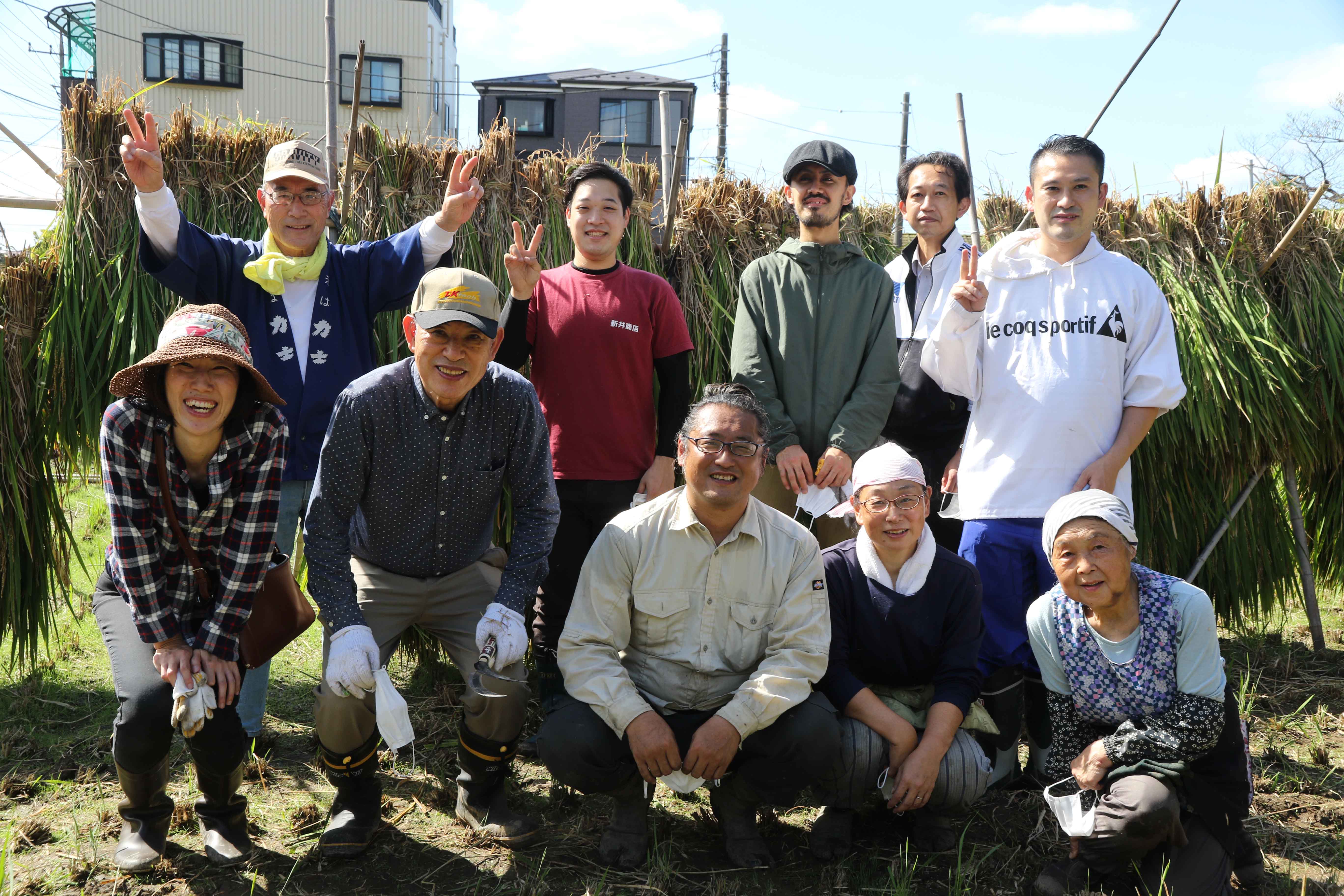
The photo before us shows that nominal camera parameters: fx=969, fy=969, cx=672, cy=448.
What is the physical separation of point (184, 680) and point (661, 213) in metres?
3.04

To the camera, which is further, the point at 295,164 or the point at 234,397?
the point at 295,164

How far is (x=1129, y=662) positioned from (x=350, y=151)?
138 inches

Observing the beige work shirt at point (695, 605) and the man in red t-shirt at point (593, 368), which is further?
the man in red t-shirt at point (593, 368)

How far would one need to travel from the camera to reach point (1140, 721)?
262cm

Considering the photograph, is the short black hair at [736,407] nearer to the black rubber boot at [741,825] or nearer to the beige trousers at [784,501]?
the beige trousers at [784,501]

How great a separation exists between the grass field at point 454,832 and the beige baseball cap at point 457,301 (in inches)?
60.7

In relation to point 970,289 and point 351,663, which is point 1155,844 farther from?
point 351,663

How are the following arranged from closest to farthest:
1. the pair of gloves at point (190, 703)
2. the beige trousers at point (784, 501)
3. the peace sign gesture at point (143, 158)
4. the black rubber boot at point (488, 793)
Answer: the pair of gloves at point (190, 703)
the black rubber boot at point (488, 793)
the peace sign gesture at point (143, 158)
the beige trousers at point (784, 501)

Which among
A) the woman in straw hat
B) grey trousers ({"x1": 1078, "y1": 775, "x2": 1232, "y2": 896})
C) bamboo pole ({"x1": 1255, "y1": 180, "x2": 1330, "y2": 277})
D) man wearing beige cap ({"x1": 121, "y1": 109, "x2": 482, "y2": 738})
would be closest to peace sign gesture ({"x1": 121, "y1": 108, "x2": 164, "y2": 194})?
man wearing beige cap ({"x1": 121, "y1": 109, "x2": 482, "y2": 738})

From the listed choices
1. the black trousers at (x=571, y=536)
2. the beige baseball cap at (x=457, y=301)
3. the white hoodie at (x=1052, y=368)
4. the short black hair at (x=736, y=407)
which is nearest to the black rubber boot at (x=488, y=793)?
the black trousers at (x=571, y=536)

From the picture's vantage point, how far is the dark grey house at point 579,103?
21766 millimetres

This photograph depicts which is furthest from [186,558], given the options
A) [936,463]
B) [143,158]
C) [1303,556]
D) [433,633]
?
[1303,556]

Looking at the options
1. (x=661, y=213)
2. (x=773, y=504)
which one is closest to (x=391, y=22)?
(x=661, y=213)

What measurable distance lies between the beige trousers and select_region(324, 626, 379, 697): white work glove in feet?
5.05
